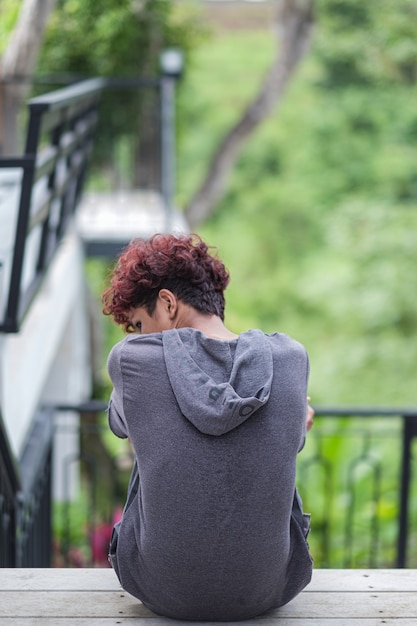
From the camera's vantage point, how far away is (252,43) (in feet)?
50.8

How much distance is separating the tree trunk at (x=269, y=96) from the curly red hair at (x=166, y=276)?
9.81m

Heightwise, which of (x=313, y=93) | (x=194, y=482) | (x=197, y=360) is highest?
(x=313, y=93)

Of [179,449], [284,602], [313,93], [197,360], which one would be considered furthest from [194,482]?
[313,93]

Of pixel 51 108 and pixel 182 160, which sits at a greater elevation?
pixel 182 160

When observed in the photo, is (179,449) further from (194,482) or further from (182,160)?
(182,160)

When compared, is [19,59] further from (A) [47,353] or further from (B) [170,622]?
(B) [170,622]

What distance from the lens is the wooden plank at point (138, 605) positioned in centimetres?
167

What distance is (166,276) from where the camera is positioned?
1592 mm

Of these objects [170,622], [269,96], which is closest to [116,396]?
[170,622]

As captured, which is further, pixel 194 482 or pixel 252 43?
pixel 252 43

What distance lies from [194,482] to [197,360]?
0.20 meters

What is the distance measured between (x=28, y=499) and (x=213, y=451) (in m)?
1.49

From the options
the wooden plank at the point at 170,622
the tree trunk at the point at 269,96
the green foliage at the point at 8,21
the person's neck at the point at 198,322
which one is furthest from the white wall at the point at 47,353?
the tree trunk at the point at 269,96

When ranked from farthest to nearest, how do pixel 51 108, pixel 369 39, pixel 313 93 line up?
pixel 313 93 < pixel 369 39 < pixel 51 108
